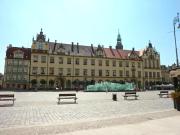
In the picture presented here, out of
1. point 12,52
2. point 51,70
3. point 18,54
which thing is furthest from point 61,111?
point 12,52

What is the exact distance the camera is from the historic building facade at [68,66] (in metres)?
64.8

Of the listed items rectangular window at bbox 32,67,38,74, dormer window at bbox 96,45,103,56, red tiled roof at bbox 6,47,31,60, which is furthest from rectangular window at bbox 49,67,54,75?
dormer window at bbox 96,45,103,56

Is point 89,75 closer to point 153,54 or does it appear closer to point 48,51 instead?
point 48,51

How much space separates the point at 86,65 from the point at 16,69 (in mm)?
23028

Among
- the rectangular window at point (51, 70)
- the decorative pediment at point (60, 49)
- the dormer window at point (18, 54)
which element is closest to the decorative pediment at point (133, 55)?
the decorative pediment at point (60, 49)

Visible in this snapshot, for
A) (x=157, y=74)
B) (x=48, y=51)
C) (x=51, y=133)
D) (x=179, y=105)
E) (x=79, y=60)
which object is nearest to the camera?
(x=51, y=133)

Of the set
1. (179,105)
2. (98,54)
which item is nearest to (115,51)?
(98,54)

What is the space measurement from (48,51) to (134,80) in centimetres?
3338

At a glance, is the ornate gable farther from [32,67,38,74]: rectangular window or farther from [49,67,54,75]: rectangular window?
[32,67,38,74]: rectangular window

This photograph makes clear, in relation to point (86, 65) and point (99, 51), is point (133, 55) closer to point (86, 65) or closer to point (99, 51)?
point (99, 51)

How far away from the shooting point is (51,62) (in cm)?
6619

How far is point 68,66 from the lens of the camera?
68.4 metres

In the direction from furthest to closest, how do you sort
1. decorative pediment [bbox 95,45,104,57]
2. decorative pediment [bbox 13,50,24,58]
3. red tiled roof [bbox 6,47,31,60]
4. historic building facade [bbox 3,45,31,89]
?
decorative pediment [bbox 95,45,104,57], decorative pediment [bbox 13,50,24,58], red tiled roof [bbox 6,47,31,60], historic building facade [bbox 3,45,31,89]

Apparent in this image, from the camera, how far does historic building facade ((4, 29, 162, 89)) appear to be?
64750mm
